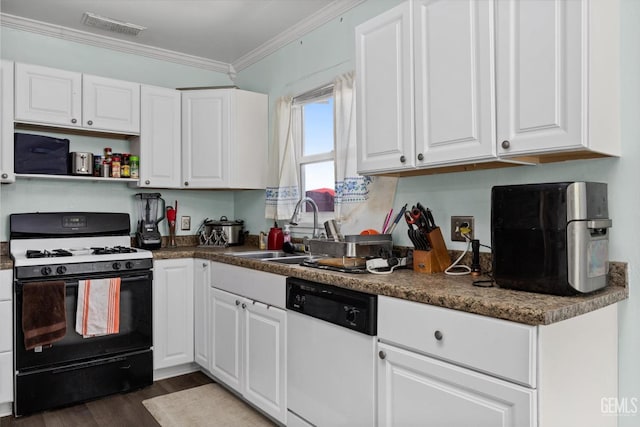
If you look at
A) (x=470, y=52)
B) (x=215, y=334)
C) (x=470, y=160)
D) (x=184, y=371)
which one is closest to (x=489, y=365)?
(x=470, y=160)

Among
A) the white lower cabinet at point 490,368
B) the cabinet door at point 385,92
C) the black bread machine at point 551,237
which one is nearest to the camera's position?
the white lower cabinet at point 490,368

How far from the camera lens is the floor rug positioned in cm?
249

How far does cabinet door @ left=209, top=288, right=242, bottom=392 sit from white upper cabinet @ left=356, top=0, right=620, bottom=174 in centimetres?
127

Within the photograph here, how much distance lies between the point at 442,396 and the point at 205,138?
8.81 feet

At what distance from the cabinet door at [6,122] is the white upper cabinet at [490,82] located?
227cm

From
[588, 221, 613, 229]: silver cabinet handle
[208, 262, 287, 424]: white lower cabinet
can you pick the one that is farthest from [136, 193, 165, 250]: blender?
[588, 221, 613, 229]: silver cabinet handle

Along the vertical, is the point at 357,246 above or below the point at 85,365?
above

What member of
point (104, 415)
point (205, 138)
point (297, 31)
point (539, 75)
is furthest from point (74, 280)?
point (539, 75)

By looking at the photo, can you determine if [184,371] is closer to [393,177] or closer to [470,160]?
[393,177]

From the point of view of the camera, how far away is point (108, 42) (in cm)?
345

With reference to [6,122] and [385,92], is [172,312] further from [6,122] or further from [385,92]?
[385,92]

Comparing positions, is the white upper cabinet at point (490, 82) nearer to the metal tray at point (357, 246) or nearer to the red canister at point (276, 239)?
the metal tray at point (357, 246)

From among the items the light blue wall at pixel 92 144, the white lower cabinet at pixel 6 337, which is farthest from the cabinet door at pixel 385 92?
the white lower cabinet at pixel 6 337

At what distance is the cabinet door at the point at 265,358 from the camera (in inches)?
90.4
